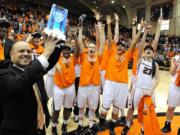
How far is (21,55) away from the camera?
229cm

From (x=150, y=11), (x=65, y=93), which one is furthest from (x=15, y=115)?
(x=150, y=11)

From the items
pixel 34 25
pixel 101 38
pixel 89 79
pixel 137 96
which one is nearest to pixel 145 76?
pixel 137 96

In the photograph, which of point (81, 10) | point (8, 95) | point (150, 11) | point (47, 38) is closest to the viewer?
point (47, 38)

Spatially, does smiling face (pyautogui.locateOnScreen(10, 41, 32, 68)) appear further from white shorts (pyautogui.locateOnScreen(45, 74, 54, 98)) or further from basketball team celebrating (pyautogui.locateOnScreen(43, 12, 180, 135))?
white shorts (pyautogui.locateOnScreen(45, 74, 54, 98))

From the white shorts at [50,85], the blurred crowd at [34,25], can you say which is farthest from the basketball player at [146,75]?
the blurred crowd at [34,25]

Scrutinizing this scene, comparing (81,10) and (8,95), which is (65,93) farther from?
(81,10)

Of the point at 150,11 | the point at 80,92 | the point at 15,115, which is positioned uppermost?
the point at 150,11

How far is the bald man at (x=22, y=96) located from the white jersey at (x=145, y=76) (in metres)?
2.74

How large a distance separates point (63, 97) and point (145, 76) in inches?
57.7

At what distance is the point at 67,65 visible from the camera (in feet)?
16.0

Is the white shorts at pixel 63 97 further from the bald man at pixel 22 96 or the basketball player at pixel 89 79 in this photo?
the bald man at pixel 22 96

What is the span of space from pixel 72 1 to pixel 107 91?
82.5ft

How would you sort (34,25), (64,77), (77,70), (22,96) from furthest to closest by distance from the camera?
1. (34,25)
2. (77,70)
3. (64,77)
4. (22,96)

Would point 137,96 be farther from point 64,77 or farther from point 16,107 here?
point 16,107
